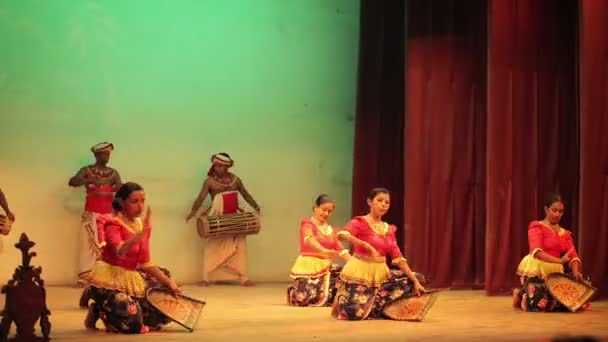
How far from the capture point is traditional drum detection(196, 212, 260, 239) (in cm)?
934

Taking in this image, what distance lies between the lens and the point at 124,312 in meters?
5.49

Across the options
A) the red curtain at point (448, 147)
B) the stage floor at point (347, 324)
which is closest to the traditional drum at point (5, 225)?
the stage floor at point (347, 324)

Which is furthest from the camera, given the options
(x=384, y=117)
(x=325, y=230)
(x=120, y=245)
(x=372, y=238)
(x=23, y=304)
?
(x=384, y=117)

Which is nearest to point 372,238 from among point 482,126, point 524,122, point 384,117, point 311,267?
point 311,267

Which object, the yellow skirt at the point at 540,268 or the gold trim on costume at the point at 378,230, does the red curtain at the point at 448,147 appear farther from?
the gold trim on costume at the point at 378,230

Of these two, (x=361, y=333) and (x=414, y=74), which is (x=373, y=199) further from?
(x=414, y=74)

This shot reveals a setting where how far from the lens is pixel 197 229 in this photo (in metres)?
9.59

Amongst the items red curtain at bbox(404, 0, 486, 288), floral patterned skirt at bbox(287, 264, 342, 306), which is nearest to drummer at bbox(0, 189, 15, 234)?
floral patterned skirt at bbox(287, 264, 342, 306)

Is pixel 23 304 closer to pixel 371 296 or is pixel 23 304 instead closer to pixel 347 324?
pixel 347 324

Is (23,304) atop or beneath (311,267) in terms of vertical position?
atop

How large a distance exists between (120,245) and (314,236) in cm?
233

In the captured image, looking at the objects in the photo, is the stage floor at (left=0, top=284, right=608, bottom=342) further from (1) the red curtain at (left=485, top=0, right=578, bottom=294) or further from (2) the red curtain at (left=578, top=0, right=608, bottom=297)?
(2) the red curtain at (left=578, top=0, right=608, bottom=297)

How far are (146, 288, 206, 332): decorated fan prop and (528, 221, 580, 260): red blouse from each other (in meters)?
2.46

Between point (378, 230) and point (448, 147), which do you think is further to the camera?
point (448, 147)
